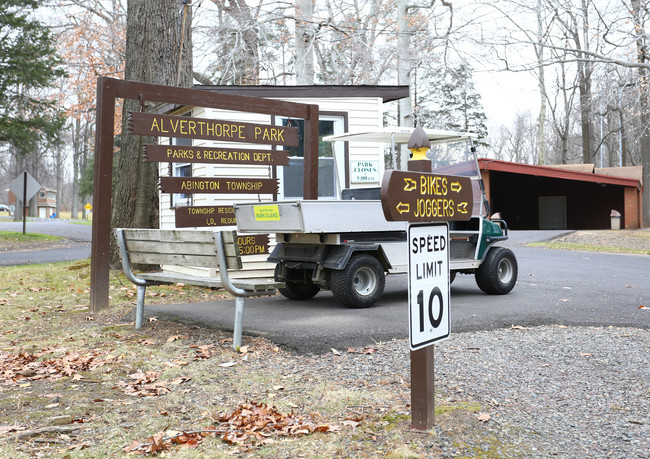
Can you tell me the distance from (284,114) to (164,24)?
3128 mm

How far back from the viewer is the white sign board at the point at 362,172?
471 inches

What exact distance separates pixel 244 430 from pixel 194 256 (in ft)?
8.65

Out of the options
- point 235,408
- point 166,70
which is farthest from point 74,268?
point 235,408

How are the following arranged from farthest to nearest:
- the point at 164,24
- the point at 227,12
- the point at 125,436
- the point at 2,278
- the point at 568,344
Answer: the point at 227,12, the point at 2,278, the point at 164,24, the point at 568,344, the point at 125,436

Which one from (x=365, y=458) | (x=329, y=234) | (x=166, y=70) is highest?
(x=166, y=70)

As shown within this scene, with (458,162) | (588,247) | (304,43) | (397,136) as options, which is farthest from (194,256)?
(304,43)

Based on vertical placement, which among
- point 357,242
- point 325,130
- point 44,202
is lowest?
point 357,242

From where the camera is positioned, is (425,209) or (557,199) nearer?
(425,209)

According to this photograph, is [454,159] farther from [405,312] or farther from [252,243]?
[252,243]

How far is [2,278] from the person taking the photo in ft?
38.8

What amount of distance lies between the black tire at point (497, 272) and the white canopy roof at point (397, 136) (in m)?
1.73

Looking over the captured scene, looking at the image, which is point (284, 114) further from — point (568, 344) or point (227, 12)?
point (227, 12)

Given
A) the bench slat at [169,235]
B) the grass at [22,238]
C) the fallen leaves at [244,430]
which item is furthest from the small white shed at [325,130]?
the grass at [22,238]

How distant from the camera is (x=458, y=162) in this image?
31.0 ft
